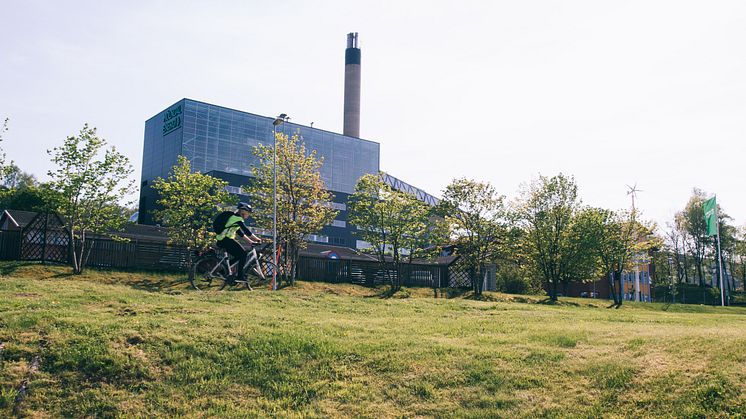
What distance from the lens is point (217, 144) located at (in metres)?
80.8

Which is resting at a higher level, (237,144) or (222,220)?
(237,144)

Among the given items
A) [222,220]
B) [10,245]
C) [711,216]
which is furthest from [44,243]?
[711,216]

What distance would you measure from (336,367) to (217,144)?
7327 cm

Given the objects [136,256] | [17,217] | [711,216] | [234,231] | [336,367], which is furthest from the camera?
[711,216]

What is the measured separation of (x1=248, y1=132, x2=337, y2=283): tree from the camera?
33281 millimetres

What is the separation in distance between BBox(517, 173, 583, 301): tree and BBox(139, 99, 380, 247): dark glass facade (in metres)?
39.2

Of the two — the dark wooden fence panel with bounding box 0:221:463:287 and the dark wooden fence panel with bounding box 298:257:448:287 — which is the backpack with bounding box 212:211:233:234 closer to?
the dark wooden fence panel with bounding box 0:221:463:287

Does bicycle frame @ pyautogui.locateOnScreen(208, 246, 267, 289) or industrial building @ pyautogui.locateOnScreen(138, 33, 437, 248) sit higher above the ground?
industrial building @ pyautogui.locateOnScreen(138, 33, 437, 248)

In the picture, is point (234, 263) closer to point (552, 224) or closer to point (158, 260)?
point (158, 260)

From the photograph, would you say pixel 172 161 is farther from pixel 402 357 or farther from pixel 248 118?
pixel 402 357

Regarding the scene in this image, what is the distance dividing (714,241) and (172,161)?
71273 mm

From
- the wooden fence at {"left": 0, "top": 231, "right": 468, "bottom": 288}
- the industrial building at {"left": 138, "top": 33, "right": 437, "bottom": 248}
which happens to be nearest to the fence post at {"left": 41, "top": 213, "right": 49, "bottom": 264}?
the wooden fence at {"left": 0, "top": 231, "right": 468, "bottom": 288}

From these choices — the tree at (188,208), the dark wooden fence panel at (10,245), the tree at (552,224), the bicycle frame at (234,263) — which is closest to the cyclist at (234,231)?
the bicycle frame at (234,263)

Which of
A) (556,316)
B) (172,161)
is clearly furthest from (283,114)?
(172,161)
